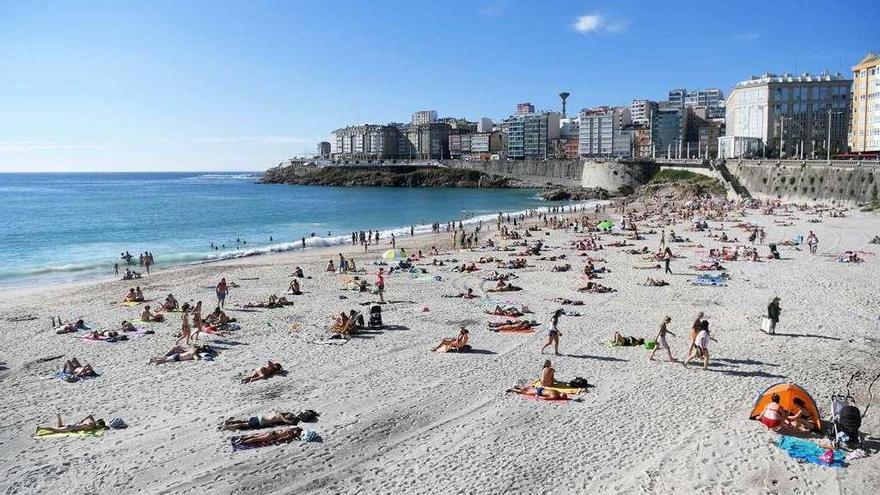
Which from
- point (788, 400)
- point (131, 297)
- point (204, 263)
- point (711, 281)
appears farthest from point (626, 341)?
point (204, 263)

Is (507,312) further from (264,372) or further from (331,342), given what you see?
(264,372)

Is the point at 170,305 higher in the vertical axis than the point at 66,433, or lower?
higher

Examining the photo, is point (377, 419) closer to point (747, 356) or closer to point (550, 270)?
point (747, 356)

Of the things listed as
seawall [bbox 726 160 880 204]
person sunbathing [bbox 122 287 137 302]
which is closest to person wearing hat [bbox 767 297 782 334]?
person sunbathing [bbox 122 287 137 302]

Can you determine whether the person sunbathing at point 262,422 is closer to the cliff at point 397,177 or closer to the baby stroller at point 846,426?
the baby stroller at point 846,426

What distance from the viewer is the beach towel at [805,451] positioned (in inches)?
346

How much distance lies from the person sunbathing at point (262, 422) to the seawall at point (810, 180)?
4517 centimetres

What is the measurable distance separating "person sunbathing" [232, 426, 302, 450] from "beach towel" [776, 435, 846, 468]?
6.60m

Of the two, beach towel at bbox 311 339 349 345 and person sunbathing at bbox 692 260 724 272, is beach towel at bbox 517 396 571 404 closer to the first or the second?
beach towel at bbox 311 339 349 345

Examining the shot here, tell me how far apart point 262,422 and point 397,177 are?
117m

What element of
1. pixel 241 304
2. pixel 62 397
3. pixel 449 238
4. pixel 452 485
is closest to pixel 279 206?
pixel 449 238

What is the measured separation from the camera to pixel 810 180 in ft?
168

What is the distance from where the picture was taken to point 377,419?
34.8 feet

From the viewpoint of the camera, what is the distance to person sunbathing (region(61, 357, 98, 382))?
42.7 feet
